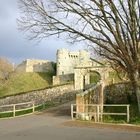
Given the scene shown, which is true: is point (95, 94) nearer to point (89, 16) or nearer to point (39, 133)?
point (89, 16)

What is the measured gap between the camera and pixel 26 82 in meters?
64.4

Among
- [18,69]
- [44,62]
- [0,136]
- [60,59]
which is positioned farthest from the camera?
[18,69]

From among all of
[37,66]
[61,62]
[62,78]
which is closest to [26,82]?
[62,78]

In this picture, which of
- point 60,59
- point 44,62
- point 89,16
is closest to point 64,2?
point 89,16

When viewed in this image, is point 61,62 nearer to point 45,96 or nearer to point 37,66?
point 37,66

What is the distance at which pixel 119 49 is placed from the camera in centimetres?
2236

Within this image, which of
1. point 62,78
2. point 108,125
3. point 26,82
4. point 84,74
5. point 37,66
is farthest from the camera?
point 37,66

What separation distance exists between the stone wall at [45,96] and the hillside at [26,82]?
16.3 meters

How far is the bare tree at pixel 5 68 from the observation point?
7997cm

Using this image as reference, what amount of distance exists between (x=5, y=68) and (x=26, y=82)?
19.4 m

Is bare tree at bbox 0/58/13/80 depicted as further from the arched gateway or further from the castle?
the arched gateway

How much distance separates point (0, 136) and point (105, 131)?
14.5 feet

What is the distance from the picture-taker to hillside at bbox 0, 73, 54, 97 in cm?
6097

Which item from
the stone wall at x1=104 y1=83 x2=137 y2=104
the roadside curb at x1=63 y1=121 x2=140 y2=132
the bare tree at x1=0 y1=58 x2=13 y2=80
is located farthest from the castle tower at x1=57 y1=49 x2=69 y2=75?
the roadside curb at x1=63 y1=121 x2=140 y2=132
